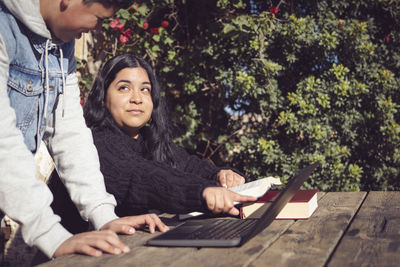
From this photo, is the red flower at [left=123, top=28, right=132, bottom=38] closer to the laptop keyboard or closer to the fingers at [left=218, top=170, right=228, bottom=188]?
the fingers at [left=218, top=170, right=228, bottom=188]

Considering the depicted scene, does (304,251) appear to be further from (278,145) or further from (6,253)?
(6,253)

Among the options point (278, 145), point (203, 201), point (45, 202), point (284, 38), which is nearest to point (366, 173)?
point (278, 145)

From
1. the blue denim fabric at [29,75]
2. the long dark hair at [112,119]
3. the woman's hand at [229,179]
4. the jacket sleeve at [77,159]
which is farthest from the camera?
the long dark hair at [112,119]

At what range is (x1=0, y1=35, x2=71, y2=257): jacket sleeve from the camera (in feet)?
3.58

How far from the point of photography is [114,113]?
88.5 inches

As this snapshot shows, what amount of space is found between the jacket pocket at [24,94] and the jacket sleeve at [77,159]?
0.13 m

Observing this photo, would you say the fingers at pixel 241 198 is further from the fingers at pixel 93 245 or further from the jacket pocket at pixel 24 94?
the jacket pocket at pixel 24 94

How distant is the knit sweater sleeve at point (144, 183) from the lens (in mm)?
1496

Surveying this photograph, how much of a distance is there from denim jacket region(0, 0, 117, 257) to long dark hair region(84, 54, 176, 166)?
1.71 ft

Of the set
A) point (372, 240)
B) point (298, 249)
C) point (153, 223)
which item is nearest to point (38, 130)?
point (153, 223)

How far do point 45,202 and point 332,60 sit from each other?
10.2ft

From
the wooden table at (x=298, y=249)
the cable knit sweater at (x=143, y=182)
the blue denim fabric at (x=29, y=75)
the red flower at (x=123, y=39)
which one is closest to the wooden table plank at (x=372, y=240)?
the wooden table at (x=298, y=249)

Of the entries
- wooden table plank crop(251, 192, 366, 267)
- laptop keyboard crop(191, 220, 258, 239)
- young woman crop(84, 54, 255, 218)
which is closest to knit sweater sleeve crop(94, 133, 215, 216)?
young woman crop(84, 54, 255, 218)

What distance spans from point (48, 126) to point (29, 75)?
0.29m
